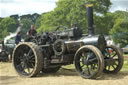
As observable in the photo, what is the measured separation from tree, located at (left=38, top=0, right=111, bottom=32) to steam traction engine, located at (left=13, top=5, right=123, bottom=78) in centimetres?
2113

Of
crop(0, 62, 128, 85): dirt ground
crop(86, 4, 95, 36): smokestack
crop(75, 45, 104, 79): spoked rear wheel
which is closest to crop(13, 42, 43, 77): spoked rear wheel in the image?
crop(0, 62, 128, 85): dirt ground

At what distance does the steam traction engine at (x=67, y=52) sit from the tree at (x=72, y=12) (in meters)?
21.1

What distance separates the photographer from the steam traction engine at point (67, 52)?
21.3 feet

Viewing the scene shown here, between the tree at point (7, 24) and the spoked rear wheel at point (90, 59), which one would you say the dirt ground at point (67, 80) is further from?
the tree at point (7, 24)

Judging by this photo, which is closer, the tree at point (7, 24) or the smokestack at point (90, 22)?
the smokestack at point (90, 22)

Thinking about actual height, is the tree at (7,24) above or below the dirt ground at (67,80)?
above

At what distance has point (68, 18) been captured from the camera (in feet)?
98.2

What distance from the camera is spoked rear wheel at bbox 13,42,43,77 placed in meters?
7.07

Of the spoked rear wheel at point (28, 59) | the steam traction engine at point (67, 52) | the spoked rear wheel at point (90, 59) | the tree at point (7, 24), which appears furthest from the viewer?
the tree at point (7, 24)

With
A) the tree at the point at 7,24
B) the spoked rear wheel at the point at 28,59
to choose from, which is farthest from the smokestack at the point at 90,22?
the tree at the point at 7,24

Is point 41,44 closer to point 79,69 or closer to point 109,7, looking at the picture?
point 79,69

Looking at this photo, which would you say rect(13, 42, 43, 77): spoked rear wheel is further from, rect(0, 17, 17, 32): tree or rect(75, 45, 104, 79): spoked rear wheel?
rect(0, 17, 17, 32): tree

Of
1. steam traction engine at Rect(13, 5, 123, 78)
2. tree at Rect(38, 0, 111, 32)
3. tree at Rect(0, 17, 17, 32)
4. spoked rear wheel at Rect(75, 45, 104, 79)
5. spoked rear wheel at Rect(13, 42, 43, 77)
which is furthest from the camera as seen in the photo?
tree at Rect(0, 17, 17, 32)

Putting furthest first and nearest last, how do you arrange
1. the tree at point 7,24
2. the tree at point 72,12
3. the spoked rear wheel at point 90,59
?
the tree at point 7,24
the tree at point 72,12
the spoked rear wheel at point 90,59
